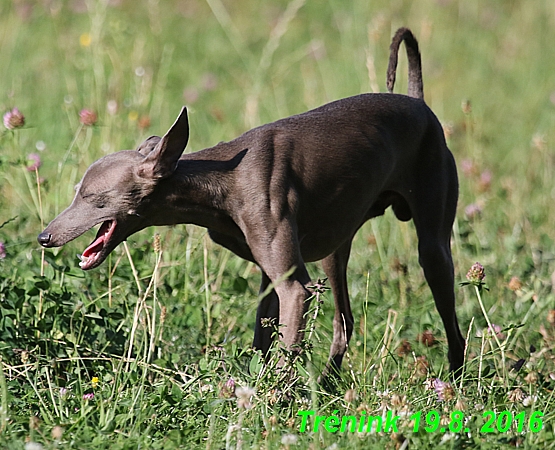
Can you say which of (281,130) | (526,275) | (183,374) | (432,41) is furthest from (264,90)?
(183,374)

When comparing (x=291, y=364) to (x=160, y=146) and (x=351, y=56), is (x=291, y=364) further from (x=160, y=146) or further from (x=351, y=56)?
(x=351, y=56)

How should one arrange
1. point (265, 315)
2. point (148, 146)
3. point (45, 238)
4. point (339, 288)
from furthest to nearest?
point (339, 288) → point (265, 315) → point (148, 146) → point (45, 238)

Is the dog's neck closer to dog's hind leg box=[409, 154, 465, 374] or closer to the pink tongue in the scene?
the pink tongue

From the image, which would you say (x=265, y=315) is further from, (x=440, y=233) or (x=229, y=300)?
(x=440, y=233)

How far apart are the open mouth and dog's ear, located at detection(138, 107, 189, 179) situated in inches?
10.3

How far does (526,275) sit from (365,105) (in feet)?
5.45

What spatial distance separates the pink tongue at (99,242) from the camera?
372 centimetres

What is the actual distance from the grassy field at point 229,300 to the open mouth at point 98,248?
21 cm

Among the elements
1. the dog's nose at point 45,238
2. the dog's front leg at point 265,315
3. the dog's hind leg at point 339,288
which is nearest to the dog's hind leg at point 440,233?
the dog's hind leg at point 339,288

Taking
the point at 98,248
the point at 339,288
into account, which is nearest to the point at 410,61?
the point at 339,288

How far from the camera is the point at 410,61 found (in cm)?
478

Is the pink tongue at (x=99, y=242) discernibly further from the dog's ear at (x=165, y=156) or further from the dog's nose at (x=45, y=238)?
the dog's ear at (x=165, y=156)

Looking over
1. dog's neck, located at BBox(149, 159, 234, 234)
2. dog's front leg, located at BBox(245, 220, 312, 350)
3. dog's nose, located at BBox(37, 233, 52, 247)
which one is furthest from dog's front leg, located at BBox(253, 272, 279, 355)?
dog's nose, located at BBox(37, 233, 52, 247)

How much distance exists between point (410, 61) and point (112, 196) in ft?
6.27
